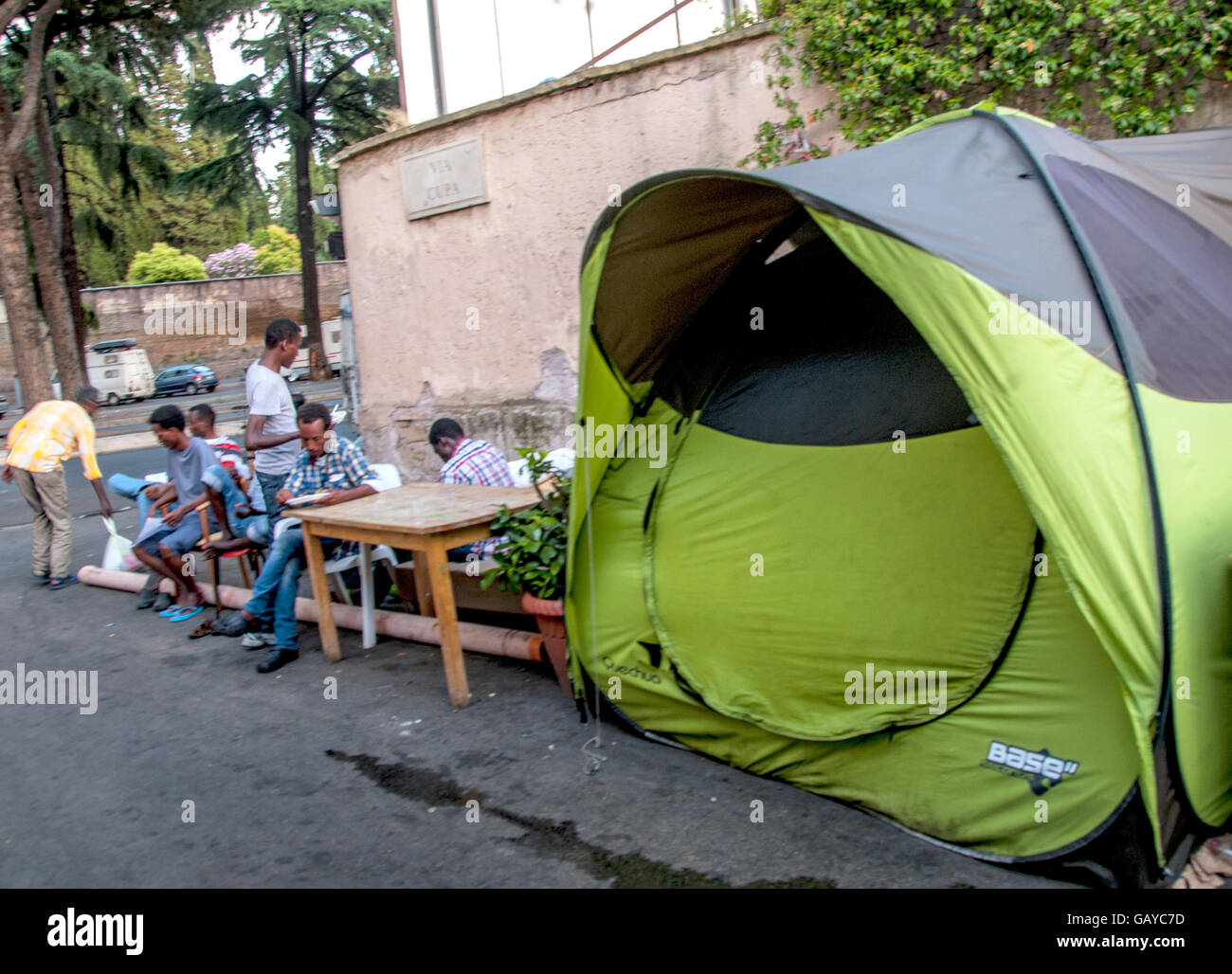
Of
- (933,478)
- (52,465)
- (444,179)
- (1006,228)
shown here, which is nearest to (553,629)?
(933,478)

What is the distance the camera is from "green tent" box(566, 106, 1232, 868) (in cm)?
261

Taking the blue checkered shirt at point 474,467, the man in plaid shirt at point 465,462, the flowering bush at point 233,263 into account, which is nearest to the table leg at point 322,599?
the man in plaid shirt at point 465,462

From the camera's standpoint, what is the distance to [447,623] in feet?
14.5

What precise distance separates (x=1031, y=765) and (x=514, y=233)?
18.4ft

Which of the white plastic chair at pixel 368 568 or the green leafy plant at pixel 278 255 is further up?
the green leafy plant at pixel 278 255

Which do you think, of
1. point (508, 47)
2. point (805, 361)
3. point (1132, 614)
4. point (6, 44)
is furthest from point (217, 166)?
point (1132, 614)

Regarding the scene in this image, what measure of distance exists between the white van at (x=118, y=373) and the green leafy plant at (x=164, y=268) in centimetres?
624

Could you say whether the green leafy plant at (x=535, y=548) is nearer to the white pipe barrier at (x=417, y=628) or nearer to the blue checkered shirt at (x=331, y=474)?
the white pipe barrier at (x=417, y=628)

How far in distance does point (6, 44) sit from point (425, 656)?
16.9m

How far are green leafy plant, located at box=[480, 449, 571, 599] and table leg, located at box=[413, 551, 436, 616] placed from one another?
1.11m

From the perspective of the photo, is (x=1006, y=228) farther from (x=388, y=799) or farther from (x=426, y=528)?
(x=388, y=799)

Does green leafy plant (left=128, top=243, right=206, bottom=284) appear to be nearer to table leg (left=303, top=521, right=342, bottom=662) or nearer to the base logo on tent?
table leg (left=303, top=521, right=342, bottom=662)

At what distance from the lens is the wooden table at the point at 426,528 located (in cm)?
432
